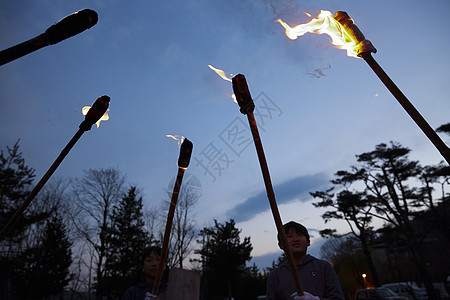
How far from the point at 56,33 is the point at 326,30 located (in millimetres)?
2333

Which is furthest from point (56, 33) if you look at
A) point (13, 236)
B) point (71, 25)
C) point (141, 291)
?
point (13, 236)

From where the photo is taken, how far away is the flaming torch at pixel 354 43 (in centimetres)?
161

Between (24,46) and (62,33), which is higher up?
(62,33)

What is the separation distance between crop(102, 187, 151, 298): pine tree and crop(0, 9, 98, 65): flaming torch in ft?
96.9

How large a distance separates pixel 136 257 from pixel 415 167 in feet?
98.5

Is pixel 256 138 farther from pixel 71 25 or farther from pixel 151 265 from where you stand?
pixel 151 265

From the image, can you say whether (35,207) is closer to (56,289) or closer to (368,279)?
(56,289)

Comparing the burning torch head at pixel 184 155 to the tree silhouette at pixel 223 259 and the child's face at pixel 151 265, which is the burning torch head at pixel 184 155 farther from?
the tree silhouette at pixel 223 259

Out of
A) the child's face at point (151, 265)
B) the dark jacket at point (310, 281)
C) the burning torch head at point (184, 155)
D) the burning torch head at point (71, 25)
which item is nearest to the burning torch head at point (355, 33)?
the burning torch head at point (184, 155)

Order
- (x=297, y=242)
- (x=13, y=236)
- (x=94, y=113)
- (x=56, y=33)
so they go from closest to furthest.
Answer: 1. (x=56, y=33)
2. (x=94, y=113)
3. (x=297, y=242)
4. (x=13, y=236)

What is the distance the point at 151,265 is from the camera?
3969 millimetres

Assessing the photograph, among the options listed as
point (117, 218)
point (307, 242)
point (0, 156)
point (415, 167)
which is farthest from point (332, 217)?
point (0, 156)

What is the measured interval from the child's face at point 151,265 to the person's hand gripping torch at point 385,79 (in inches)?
146

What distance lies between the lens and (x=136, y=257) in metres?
29.3
